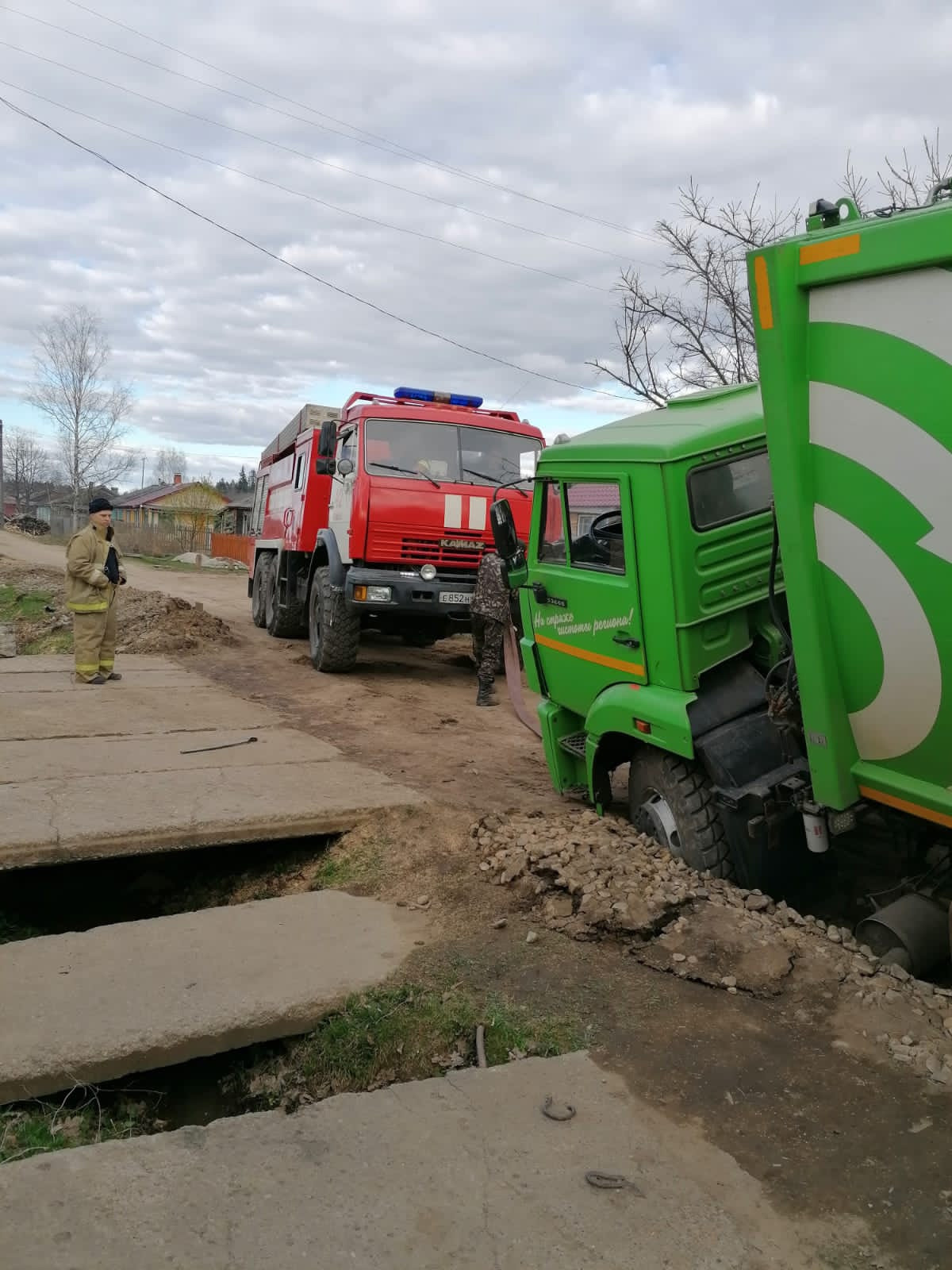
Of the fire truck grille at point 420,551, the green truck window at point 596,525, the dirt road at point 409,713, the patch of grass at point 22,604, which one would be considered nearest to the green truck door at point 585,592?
the green truck window at point 596,525

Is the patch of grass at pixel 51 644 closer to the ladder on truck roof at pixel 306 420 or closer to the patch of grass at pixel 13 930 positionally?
the ladder on truck roof at pixel 306 420

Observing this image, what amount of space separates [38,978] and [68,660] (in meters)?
7.43

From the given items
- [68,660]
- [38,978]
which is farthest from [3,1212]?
[68,660]

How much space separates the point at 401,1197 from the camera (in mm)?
2324

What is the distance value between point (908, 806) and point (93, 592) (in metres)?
7.60

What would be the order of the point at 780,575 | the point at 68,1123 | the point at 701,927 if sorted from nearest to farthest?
1. the point at 68,1123
2. the point at 701,927
3. the point at 780,575

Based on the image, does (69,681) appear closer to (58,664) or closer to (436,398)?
(58,664)

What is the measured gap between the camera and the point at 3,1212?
2.18 metres

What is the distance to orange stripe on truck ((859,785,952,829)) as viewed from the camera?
3.23 m

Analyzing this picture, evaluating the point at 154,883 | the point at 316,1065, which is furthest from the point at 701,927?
the point at 154,883

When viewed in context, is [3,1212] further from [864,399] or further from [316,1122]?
[864,399]

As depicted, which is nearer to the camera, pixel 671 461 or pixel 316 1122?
pixel 316 1122

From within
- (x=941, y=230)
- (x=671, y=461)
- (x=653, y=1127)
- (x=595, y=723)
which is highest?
(x=941, y=230)

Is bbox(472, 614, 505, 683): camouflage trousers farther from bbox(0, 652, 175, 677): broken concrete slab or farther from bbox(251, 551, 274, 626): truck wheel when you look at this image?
bbox(251, 551, 274, 626): truck wheel
